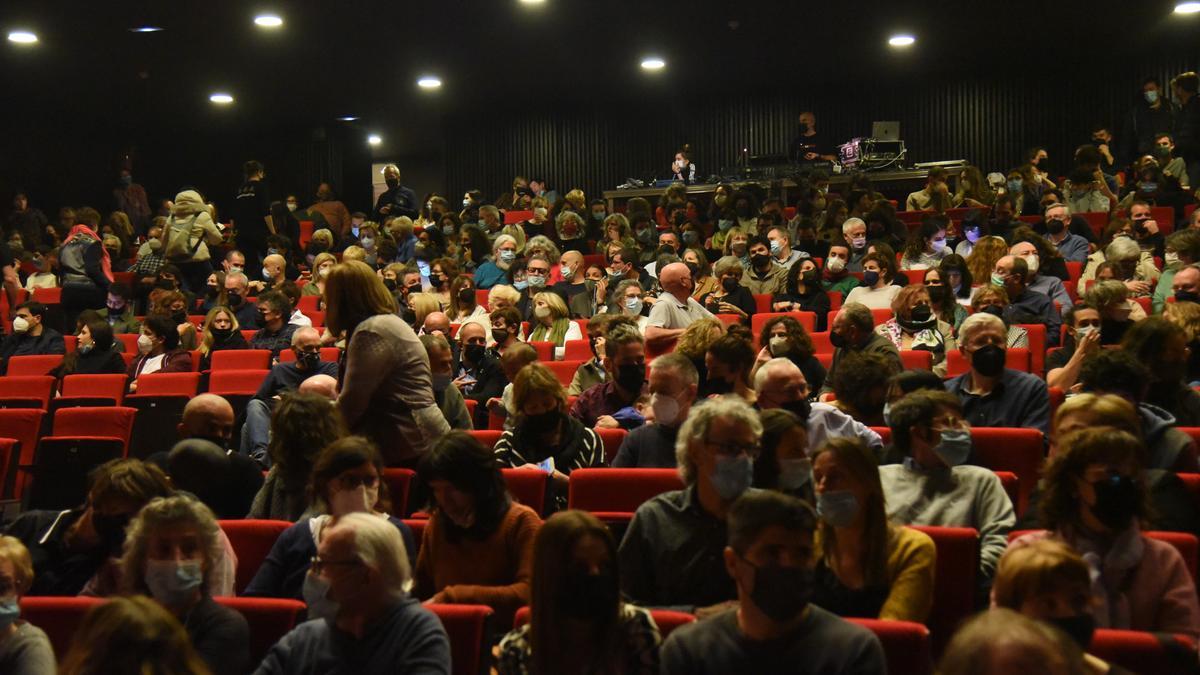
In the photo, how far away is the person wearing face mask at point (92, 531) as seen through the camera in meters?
3.55

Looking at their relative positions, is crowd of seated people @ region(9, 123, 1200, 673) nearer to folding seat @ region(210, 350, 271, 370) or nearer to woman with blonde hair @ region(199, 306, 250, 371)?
folding seat @ region(210, 350, 271, 370)

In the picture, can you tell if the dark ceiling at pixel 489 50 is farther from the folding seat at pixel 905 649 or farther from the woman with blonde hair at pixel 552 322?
the folding seat at pixel 905 649

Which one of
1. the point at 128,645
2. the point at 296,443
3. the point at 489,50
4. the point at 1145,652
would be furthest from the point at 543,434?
the point at 489,50

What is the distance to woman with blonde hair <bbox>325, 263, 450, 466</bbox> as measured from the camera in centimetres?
428

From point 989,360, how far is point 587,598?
8.57ft

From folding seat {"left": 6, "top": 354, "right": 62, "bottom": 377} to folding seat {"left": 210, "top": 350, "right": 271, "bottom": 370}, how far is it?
136 cm

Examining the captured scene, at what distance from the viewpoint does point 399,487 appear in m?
4.22

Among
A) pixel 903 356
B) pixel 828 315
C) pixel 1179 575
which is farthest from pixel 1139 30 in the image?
pixel 1179 575

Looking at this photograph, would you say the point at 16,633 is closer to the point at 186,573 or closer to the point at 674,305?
the point at 186,573

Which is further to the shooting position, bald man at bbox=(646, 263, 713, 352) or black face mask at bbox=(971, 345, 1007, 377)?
bald man at bbox=(646, 263, 713, 352)

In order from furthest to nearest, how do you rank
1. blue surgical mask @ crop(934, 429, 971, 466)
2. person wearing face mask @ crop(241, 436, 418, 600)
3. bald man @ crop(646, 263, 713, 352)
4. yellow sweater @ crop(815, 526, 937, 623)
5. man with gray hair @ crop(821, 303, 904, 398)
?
bald man @ crop(646, 263, 713, 352), man with gray hair @ crop(821, 303, 904, 398), blue surgical mask @ crop(934, 429, 971, 466), person wearing face mask @ crop(241, 436, 418, 600), yellow sweater @ crop(815, 526, 937, 623)

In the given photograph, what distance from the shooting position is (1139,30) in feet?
45.5

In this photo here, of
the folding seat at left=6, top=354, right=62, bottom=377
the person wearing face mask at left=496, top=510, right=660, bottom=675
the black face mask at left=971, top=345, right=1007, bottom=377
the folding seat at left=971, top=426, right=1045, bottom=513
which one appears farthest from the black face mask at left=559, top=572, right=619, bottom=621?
the folding seat at left=6, top=354, right=62, bottom=377

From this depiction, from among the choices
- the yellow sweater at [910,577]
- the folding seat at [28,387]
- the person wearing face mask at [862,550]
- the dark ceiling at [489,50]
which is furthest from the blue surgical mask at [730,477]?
the dark ceiling at [489,50]
